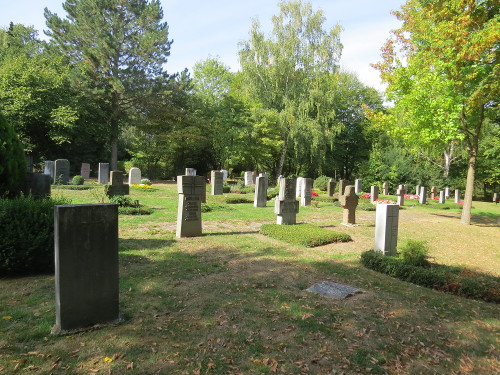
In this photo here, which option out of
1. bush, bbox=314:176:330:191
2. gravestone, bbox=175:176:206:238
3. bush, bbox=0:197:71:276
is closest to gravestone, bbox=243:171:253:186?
bush, bbox=314:176:330:191

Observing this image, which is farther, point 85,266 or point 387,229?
point 387,229

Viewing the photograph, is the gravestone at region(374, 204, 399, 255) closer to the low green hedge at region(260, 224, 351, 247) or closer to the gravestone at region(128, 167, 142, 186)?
the low green hedge at region(260, 224, 351, 247)

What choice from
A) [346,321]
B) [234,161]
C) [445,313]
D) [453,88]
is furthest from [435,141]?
[234,161]

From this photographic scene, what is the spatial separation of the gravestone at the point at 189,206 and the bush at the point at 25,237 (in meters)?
3.80

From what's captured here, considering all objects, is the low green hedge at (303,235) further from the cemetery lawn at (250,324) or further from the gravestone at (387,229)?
the gravestone at (387,229)

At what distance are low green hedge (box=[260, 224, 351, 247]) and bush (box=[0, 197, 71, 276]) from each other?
5840 millimetres

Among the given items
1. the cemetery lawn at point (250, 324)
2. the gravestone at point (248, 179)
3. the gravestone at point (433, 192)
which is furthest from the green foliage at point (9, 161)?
the gravestone at point (433, 192)

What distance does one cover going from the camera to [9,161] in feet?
21.4

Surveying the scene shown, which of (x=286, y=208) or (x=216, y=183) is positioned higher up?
(x=216, y=183)

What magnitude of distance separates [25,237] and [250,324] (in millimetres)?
4026

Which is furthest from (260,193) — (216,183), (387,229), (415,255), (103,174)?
(103,174)

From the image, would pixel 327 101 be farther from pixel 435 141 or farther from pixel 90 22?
pixel 90 22

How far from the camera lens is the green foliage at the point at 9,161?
6.44 m

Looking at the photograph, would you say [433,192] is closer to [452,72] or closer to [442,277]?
[452,72]
